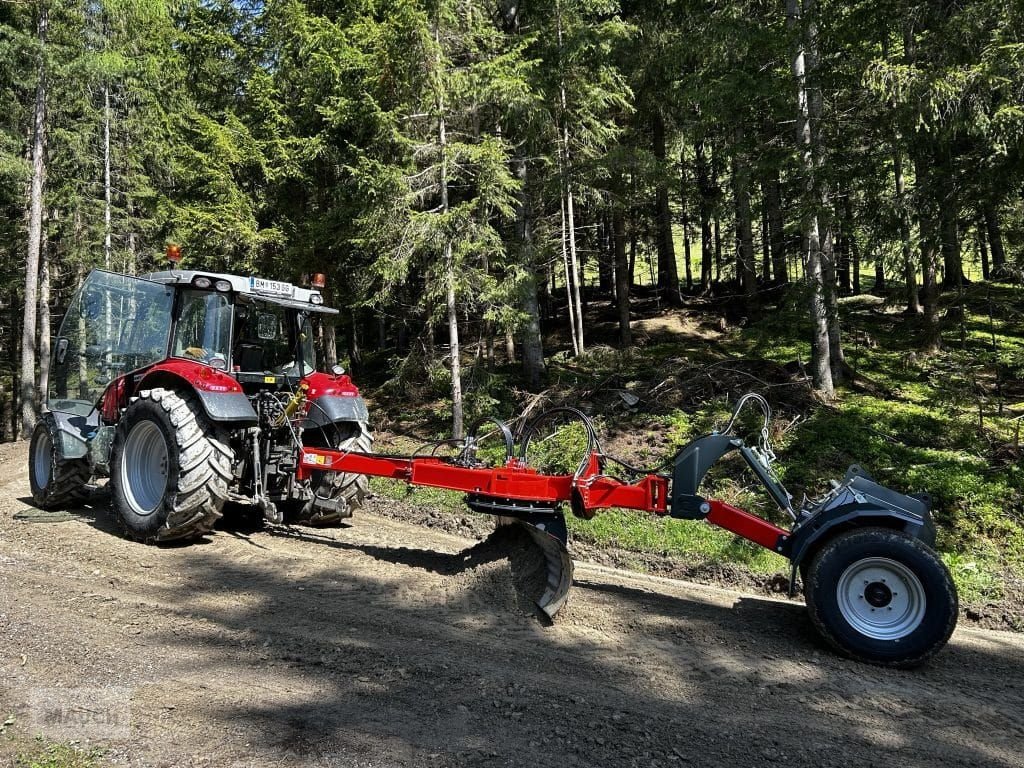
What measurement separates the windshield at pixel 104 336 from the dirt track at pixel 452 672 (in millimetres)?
2186

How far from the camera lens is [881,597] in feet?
14.3

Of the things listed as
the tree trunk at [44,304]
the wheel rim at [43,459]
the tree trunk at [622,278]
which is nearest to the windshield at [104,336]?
the wheel rim at [43,459]

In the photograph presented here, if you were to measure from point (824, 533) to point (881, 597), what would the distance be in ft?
1.73

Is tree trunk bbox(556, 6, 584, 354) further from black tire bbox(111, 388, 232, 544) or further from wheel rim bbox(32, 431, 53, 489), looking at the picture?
wheel rim bbox(32, 431, 53, 489)

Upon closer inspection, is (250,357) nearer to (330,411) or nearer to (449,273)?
(330,411)

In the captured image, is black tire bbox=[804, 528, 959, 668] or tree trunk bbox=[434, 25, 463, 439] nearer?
black tire bbox=[804, 528, 959, 668]

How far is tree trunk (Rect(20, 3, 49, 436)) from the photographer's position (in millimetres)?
17023

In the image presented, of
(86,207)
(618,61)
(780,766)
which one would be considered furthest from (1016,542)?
(86,207)

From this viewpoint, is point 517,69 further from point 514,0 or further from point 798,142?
point 798,142

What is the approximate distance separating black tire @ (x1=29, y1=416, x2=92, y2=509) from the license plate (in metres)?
2.96

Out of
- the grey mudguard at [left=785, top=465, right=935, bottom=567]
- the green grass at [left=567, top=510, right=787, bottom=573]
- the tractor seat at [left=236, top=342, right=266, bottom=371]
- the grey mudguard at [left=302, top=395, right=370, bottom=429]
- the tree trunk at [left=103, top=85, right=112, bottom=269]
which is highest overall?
the tree trunk at [left=103, top=85, right=112, bottom=269]

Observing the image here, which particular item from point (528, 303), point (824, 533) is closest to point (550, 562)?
point (824, 533)

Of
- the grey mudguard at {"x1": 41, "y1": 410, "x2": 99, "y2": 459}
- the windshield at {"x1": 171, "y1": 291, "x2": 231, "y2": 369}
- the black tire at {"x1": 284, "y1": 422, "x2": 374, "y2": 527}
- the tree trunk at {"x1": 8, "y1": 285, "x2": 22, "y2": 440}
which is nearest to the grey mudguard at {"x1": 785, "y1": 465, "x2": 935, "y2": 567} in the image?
the black tire at {"x1": 284, "y1": 422, "x2": 374, "y2": 527}

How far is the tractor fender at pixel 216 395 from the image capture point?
6273 millimetres
